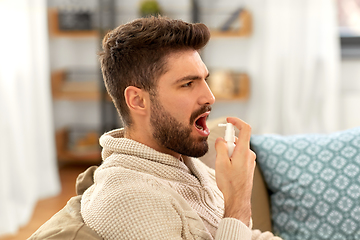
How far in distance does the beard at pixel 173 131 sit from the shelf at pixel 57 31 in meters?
2.86

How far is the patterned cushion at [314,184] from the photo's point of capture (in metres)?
1.50

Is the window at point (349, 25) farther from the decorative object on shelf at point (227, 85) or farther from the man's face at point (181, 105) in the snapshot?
the man's face at point (181, 105)

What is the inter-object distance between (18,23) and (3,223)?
1.35 metres

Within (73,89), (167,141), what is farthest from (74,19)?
(167,141)

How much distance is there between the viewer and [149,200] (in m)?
0.89

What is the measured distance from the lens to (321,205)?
4.96ft

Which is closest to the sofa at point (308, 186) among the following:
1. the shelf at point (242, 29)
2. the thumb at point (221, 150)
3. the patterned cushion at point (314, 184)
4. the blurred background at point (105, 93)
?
the patterned cushion at point (314, 184)

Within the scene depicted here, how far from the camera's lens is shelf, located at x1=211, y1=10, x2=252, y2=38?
3588 millimetres

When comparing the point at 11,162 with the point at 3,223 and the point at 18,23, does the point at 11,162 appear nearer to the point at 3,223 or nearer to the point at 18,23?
the point at 3,223

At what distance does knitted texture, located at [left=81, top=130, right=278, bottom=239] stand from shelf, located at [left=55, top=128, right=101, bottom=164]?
2851 mm

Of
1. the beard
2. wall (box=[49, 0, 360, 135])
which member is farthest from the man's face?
wall (box=[49, 0, 360, 135])

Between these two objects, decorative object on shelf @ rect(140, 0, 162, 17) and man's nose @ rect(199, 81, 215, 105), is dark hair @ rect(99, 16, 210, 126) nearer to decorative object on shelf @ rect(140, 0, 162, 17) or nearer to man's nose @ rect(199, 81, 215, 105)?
man's nose @ rect(199, 81, 215, 105)

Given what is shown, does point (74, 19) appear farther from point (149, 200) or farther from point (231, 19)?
point (149, 200)

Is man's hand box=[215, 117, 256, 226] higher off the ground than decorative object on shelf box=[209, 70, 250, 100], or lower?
higher
